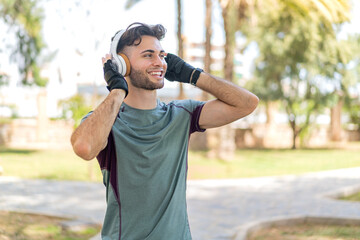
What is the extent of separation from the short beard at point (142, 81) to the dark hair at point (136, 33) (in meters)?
0.15

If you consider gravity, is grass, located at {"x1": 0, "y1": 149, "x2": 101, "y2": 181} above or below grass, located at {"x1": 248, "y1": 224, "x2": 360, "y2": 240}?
below

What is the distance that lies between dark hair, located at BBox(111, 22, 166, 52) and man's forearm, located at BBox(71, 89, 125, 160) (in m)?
0.37

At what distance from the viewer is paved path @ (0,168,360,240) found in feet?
25.5

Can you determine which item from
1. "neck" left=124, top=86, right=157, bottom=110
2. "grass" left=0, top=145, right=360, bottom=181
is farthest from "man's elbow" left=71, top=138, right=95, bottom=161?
"grass" left=0, top=145, right=360, bottom=181

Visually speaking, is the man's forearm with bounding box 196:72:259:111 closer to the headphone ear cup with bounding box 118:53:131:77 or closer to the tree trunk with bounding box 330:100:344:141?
the headphone ear cup with bounding box 118:53:131:77

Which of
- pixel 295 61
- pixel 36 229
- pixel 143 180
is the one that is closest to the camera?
pixel 143 180

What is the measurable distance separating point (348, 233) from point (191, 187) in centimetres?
539

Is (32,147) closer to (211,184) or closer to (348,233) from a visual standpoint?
(211,184)

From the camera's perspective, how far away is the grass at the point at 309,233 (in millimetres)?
6641

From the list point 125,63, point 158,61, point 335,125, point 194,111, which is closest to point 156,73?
point 158,61

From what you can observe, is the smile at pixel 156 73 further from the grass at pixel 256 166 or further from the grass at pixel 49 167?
the grass at pixel 256 166

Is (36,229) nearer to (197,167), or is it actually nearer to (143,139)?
(143,139)

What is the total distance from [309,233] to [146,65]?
5131 mm

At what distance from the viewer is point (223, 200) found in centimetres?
990
